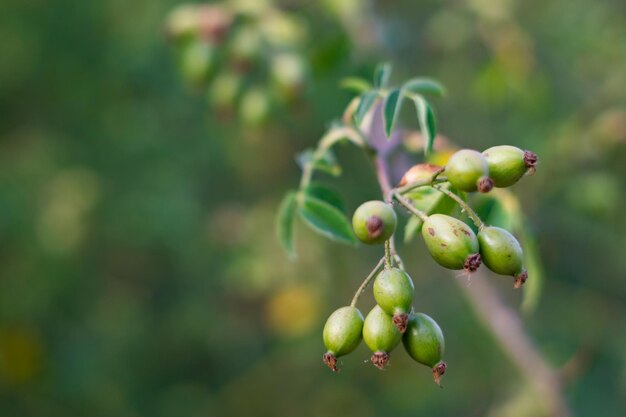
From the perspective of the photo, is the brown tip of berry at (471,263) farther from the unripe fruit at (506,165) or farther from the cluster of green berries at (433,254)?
the unripe fruit at (506,165)

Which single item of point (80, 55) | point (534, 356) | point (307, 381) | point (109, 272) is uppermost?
point (80, 55)

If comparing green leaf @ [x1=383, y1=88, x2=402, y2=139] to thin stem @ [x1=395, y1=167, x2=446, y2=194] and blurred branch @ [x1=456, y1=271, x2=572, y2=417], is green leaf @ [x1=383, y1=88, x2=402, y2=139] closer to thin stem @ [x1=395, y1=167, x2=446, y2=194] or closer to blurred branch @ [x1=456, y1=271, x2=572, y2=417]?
thin stem @ [x1=395, y1=167, x2=446, y2=194]

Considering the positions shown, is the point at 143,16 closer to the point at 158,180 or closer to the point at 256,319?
the point at 158,180

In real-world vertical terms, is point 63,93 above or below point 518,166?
above

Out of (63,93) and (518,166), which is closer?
(518,166)

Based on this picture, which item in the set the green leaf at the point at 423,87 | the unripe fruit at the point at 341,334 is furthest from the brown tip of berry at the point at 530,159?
the green leaf at the point at 423,87

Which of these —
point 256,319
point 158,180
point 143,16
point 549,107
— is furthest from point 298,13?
point 256,319
